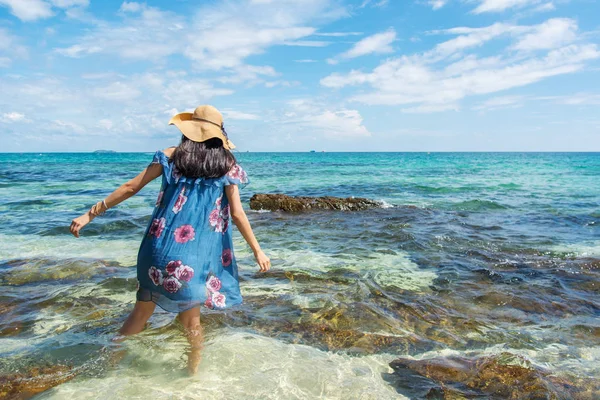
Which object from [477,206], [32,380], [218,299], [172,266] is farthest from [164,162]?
[477,206]

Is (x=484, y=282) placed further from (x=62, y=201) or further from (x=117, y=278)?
(x=62, y=201)

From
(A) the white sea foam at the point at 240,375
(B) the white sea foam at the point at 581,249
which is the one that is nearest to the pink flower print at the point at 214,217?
(A) the white sea foam at the point at 240,375

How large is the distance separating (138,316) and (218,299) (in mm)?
788

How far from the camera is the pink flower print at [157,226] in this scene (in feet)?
11.7

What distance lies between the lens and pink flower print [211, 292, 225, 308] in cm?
374

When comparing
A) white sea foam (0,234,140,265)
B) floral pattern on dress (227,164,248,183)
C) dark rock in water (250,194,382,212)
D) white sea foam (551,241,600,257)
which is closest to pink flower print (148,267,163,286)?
floral pattern on dress (227,164,248,183)

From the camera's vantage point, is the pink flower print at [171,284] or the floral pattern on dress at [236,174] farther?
the floral pattern on dress at [236,174]

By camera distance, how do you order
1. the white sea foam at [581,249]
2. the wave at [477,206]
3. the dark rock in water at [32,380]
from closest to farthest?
the dark rock in water at [32,380] → the white sea foam at [581,249] → the wave at [477,206]

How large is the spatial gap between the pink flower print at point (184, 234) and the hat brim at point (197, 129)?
747 millimetres

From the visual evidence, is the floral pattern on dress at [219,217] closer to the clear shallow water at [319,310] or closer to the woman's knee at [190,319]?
the woman's knee at [190,319]

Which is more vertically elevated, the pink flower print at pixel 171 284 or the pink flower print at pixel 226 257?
the pink flower print at pixel 226 257

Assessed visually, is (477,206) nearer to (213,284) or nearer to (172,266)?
(213,284)

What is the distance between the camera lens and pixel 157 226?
3.59 m

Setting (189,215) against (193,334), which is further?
(193,334)
